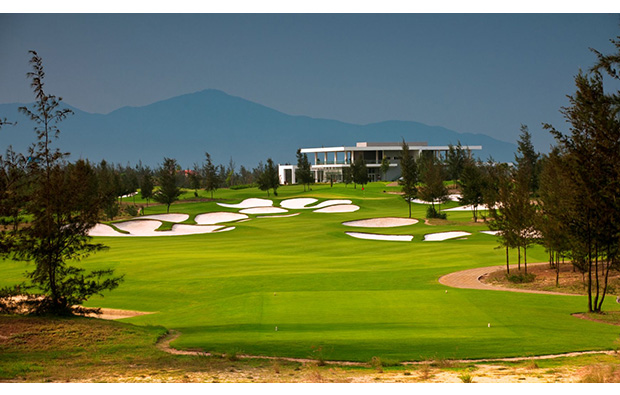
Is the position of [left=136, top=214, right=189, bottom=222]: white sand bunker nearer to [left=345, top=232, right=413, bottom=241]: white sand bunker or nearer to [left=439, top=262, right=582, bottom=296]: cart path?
[left=345, top=232, right=413, bottom=241]: white sand bunker

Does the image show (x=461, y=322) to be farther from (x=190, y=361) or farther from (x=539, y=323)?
(x=190, y=361)

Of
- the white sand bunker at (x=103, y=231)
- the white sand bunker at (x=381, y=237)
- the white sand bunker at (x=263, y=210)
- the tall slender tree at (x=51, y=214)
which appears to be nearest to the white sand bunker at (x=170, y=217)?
the white sand bunker at (x=103, y=231)

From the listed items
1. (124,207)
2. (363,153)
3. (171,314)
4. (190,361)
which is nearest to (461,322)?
(190,361)

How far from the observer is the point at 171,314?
16312mm

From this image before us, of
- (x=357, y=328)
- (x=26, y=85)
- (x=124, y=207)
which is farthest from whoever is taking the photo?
(x=124, y=207)

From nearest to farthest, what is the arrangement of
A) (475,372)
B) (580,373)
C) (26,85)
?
(580,373)
(475,372)
(26,85)

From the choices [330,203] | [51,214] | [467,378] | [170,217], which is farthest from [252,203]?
[467,378]

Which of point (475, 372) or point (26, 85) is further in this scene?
point (26, 85)

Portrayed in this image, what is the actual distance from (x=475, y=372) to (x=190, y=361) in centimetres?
493

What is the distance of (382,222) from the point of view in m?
45.8

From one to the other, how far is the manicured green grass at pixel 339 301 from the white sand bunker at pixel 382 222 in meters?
8.85

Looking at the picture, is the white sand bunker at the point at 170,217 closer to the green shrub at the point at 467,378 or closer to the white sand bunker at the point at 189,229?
the white sand bunker at the point at 189,229

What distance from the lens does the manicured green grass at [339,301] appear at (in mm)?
11633

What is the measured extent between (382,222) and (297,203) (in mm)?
18084
